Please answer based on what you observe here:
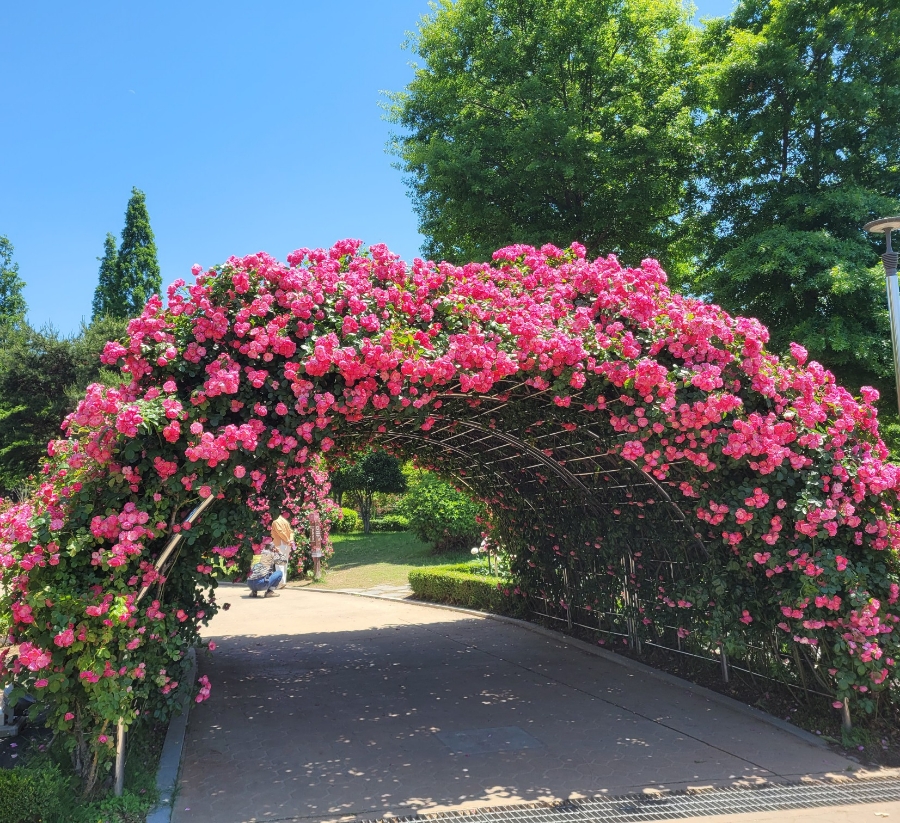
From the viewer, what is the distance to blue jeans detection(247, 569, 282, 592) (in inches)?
598

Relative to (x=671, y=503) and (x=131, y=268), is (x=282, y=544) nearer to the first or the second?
(x=671, y=503)

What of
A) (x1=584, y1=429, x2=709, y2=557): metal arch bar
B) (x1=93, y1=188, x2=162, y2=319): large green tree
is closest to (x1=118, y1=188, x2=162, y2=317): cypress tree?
(x1=93, y1=188, x2=162, y2=319): large green tree

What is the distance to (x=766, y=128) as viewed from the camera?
12188 mm

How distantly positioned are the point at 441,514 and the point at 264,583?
5.00m

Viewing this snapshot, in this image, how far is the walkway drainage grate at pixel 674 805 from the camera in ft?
14.6

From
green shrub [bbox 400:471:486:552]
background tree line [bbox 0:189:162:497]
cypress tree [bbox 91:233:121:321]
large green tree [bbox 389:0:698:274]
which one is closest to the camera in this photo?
large green tree [bbox 389:0:698:274]

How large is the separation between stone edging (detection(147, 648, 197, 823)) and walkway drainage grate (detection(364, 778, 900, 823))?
1353mm

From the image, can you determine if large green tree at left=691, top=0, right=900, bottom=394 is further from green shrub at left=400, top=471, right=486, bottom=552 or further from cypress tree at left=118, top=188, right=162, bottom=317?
cypress tree at left=118, top=188, right=162, bottom=317

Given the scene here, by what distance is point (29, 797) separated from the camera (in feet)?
13.2

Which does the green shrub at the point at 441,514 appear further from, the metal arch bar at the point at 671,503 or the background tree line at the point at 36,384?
the metal arch bar at the point at 671,503

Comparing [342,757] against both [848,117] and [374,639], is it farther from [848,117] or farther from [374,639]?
[848,117]

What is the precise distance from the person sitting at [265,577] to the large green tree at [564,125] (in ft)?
25.3

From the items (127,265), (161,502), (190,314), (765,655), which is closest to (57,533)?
(161,502)

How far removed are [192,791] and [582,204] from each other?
41.2 ft
